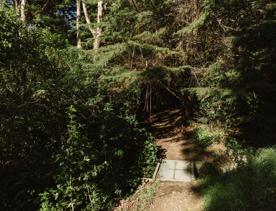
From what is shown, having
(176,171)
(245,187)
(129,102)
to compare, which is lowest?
(176,171)

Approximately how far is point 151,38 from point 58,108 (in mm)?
3785

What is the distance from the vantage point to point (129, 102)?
1102cm

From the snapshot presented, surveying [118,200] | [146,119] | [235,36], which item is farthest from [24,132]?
[146,119]

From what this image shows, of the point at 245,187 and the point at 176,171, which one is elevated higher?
the point at 245,187

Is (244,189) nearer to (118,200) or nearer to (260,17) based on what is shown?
(118,200)

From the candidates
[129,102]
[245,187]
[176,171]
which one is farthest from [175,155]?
[245,187]

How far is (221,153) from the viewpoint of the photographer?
10.5 m

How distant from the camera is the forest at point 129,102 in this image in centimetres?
750

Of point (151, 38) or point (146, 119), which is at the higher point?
point (151, 38)

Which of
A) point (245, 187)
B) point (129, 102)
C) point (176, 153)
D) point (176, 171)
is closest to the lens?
point (245, 187)

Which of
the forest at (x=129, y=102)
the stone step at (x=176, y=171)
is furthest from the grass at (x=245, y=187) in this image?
the stone step at (x=176, y=171)

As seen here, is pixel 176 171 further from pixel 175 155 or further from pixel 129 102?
pixel 129 102

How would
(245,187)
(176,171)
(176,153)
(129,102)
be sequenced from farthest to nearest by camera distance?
(176,153)
(129,102)
(176,171)
(245,187)

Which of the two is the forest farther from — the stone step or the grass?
the stone step
